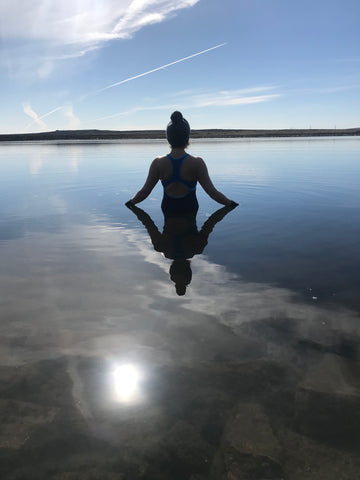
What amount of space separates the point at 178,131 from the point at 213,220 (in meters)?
2.40

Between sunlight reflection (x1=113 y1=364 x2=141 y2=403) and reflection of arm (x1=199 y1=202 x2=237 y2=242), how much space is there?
14.7 feet

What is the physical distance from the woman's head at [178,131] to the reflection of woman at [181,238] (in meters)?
1.97

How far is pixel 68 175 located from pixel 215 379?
18165 millimetres

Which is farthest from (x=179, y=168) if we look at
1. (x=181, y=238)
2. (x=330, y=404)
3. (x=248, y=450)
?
(x=248, y=450)

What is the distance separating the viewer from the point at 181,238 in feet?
24.3

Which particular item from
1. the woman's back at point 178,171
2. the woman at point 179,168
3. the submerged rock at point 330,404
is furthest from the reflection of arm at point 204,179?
the submerged rock at point 330,404

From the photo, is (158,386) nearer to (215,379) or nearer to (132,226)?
(215,379)

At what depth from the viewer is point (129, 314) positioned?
3.96 meters

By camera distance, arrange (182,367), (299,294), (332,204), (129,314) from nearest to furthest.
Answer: (182,367), (129,314), (299,294), (332,204)

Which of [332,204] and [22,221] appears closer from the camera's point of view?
[22,221]

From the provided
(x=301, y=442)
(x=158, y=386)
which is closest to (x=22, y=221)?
(x=158, y=386)

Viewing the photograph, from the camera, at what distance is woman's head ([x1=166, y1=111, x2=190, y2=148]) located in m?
8.60

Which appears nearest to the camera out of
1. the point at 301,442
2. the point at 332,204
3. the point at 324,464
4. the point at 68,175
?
the point at 324,464

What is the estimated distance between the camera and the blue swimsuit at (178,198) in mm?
8719
